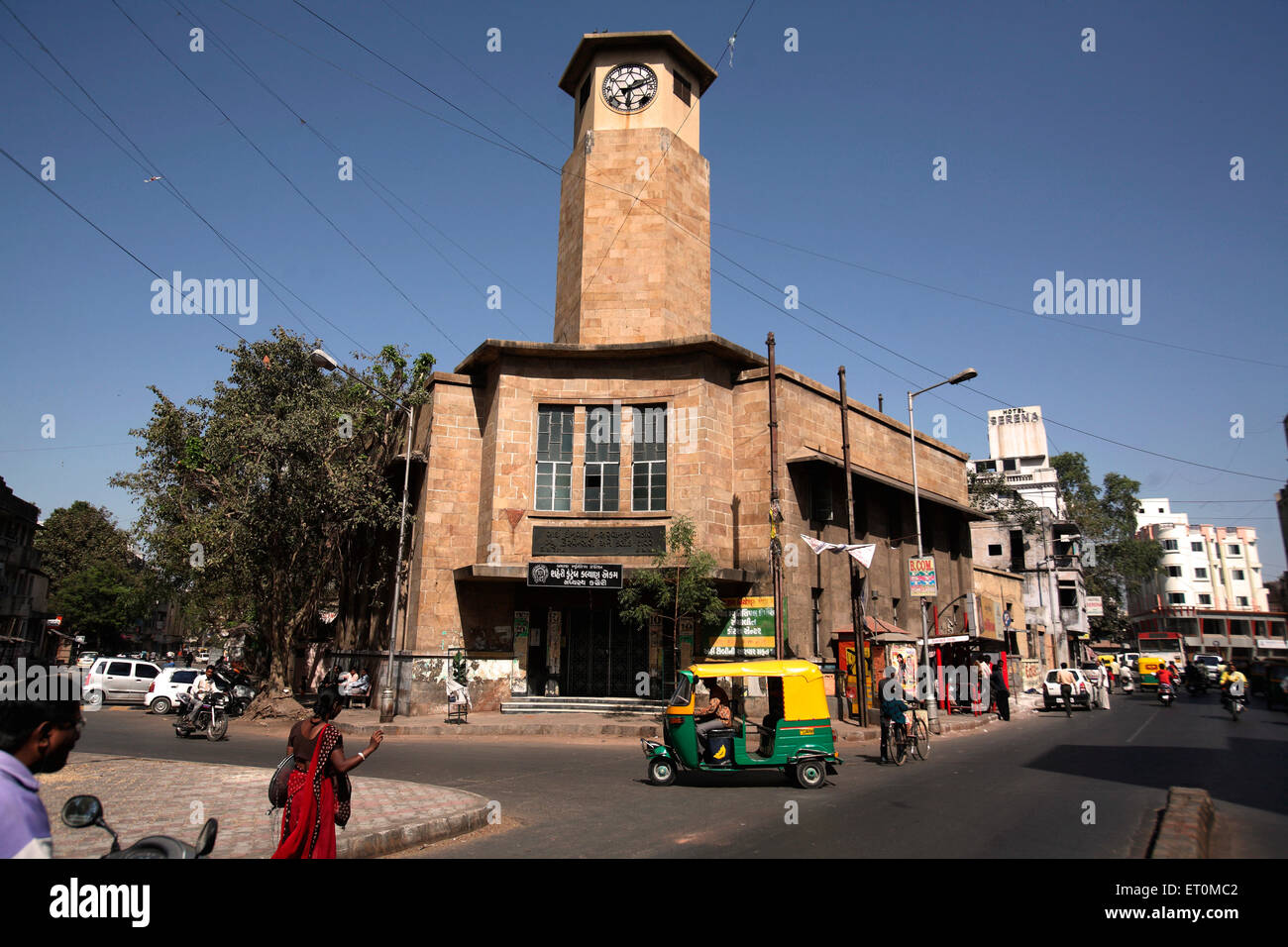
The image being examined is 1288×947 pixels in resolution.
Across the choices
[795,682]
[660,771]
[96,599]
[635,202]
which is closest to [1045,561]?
[635,202]

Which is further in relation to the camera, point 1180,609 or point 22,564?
point 1180,609

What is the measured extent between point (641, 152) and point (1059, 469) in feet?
173

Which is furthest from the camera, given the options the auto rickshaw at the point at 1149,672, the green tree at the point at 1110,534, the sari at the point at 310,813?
the green tree at the point at 1110,534

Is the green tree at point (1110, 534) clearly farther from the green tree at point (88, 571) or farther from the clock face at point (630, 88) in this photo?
the green tree at point (88, 571)

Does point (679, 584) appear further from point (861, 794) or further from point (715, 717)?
point (861, 794)

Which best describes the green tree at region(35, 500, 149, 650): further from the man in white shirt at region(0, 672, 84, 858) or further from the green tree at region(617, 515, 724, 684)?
the man in white shirt at region(0, 672, 84, 858)

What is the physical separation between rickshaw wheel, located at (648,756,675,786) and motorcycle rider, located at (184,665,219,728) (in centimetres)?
1196

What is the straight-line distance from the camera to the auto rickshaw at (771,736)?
38.5ft

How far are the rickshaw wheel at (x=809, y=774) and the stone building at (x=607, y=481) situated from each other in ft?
31.6

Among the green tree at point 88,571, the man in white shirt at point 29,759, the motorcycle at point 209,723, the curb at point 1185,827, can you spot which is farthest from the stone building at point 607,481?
the green tree at point 88,571

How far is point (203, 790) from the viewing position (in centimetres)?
977
